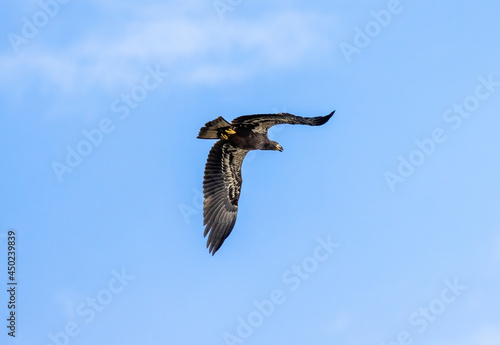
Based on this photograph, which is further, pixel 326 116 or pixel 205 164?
pixel 205 164

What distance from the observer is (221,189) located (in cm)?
2283

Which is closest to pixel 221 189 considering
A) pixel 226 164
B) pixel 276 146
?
pixel 226 164

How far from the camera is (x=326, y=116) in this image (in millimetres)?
20500

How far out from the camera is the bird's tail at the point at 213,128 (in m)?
20.8

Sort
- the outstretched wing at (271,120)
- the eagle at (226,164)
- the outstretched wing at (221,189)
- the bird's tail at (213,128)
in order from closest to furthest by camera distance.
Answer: the outstretched wing at (271,120), the bird's tail at (213,128), the eagle at (226,164), the outstretched wing at (221,189)

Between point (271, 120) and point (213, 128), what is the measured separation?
1.61 metres

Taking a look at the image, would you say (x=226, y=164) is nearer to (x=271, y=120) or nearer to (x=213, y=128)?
(x=213, y=128)

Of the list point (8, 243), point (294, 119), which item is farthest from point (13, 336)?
point (294, 119)

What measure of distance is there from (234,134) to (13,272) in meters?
7.22

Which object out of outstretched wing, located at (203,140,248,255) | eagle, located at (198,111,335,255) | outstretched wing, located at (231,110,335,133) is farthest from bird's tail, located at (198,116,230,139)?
outstretched wing, located at (203,140,248,255)

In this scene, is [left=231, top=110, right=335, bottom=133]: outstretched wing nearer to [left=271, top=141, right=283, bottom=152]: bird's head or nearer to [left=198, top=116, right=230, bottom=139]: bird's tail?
[left=198, top=116, right=230, bottom=139]: bird's tail

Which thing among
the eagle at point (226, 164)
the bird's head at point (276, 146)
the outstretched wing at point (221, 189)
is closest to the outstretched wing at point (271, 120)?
the eagle at point (226, 164)

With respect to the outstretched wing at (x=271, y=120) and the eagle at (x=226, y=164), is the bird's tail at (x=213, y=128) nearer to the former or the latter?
the eagle at (x=226, y=164)

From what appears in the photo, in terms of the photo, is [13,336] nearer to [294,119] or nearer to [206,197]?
[206,197]
